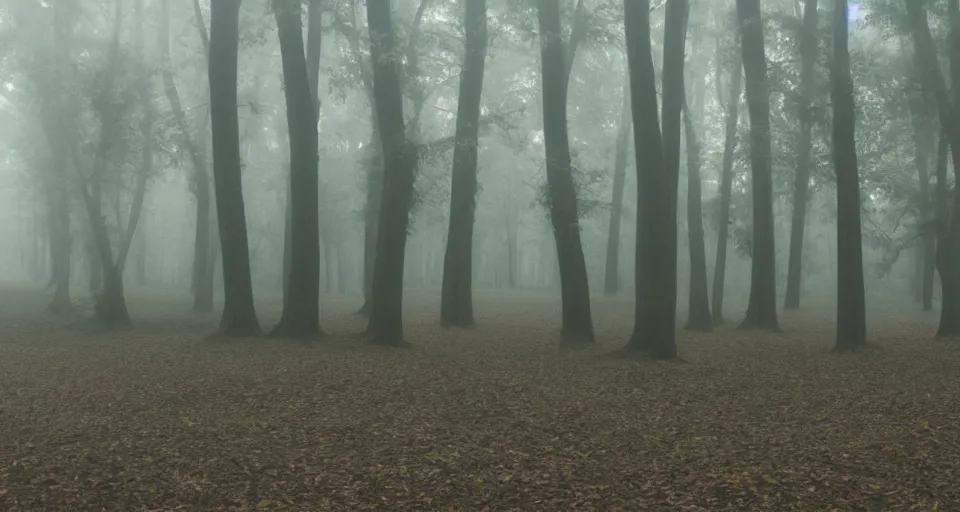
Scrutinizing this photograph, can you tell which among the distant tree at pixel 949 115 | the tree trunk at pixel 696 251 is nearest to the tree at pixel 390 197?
the tree trunk at pixel 696 251

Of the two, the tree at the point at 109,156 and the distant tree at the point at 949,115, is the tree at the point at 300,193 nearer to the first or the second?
the tree at the point at 109,156

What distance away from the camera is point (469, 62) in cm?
2102

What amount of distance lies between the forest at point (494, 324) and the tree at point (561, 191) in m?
0.06

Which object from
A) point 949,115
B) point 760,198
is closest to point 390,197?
point 760,198

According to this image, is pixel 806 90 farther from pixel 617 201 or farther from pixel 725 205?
pixel 617 201

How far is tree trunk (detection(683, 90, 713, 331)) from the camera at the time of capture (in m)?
20.5

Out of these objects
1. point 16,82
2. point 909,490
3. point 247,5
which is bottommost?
point 909,490

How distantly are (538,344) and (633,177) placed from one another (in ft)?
109

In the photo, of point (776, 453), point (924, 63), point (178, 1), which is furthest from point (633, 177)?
point (776, 453)

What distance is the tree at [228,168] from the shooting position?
16.4 meters

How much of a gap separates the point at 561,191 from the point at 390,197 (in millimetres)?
3425

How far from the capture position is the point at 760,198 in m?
20.4

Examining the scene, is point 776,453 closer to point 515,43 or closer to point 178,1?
point 515,43

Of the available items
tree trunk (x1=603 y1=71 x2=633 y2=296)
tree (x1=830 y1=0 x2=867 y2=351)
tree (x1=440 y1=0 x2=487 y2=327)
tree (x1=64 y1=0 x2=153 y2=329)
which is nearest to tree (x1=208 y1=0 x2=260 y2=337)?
tree (x1=64 y1=0 x2=153 y2=329)
